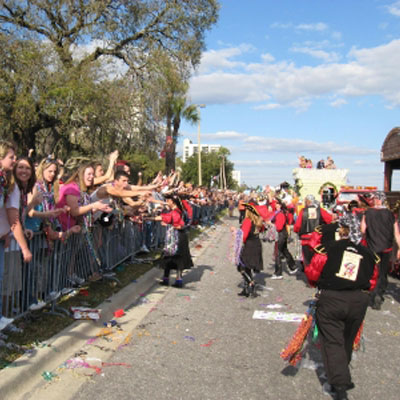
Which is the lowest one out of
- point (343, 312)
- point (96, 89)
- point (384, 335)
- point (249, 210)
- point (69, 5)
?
point (384, 335)

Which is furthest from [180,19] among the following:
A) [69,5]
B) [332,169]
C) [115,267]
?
[115,267]

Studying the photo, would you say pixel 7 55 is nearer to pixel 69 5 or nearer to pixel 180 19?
pixel 69 5

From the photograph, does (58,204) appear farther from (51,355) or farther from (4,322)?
(51,355)

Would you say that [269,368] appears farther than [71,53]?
No

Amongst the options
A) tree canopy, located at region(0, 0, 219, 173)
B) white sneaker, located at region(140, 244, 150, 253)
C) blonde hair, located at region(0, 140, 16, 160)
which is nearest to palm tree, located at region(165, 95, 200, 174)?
tree canopy, located at region(0, 0, 219, 173)

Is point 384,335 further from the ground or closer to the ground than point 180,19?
closer to the ground

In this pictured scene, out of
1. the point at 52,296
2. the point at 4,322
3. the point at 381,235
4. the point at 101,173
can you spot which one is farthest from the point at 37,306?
the point at 381,235

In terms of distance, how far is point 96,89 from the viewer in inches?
671

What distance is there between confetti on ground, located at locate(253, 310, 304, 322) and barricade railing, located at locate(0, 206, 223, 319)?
2.54 m

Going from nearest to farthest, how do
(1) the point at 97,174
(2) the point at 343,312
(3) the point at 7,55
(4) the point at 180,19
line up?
(2) the point at 343,312 < (1) the point at 97,174 < (3) the point at 7,55 < (4) the point at 180,19

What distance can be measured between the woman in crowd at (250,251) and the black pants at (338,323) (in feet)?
13.0

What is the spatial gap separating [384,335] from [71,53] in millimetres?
15814

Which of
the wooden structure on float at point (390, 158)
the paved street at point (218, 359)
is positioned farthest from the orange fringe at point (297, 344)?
the wooden structure on float at point (390, 158)

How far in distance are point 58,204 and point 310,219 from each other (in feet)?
17.5
